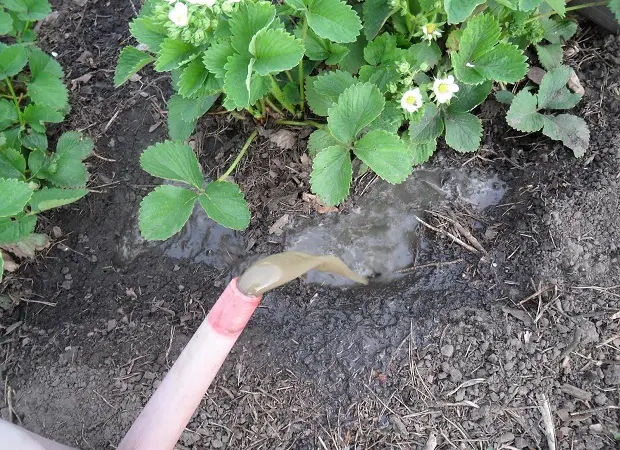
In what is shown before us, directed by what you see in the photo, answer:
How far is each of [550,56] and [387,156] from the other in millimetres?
713

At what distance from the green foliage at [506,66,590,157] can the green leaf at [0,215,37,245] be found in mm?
1436

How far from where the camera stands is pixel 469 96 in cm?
156

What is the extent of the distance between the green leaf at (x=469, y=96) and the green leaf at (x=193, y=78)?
71cm

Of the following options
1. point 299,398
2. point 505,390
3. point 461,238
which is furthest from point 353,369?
point 461,238

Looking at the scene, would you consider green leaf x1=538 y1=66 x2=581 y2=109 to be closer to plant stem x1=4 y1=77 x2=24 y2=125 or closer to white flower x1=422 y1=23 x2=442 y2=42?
white flower x1=422 y1=23 x2=442 y2=42

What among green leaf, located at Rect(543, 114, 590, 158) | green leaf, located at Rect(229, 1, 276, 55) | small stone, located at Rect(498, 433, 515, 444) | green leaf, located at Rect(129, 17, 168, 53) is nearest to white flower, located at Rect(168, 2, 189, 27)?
green leaf, located at Rect(229, 1, 276, 55)

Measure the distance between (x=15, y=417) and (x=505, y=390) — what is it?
135cm

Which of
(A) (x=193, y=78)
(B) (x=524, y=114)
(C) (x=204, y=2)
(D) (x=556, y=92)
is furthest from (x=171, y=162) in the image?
(D) (x=556, y=92)

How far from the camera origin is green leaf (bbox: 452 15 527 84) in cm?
140

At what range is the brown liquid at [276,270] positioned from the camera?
1.09 m

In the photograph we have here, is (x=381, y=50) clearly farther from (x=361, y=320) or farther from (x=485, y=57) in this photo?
(x=361, y=320)

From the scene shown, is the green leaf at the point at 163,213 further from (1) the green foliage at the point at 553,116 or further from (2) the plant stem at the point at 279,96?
(1) the green foliage at the point at 553,116

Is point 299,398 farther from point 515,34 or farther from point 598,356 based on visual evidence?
point 515,34

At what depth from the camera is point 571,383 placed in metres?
1.42
